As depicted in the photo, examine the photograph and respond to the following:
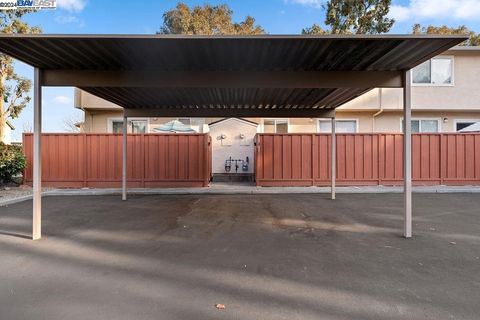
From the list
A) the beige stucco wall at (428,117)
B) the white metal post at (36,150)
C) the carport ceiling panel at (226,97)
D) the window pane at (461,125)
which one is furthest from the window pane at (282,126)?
the white metal post at (36,150)

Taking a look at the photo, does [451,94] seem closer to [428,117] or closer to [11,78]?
[428,117]

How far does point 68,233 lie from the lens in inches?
235

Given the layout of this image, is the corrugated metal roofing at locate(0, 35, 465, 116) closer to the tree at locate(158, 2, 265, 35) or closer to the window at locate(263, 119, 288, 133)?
the window at locate(263, 119, 288, 133)

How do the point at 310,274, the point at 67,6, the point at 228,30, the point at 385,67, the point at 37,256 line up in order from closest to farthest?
the point at 310,274, the point at 37,256, the point at 385,67, the point at 67,6, the point at 228,30

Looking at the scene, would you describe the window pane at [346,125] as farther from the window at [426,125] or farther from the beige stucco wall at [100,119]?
the beige stucco wall at [100,119]

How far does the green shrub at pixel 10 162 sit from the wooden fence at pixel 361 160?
842 cm

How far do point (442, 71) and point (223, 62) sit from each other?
13673mm

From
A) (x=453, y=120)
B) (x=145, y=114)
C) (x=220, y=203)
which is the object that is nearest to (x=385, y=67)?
(x=220, y=203)

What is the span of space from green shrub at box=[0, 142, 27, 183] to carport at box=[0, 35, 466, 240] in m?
5.99

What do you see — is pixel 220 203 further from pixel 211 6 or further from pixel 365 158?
pixel 211 6

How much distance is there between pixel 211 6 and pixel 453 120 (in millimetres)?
17666

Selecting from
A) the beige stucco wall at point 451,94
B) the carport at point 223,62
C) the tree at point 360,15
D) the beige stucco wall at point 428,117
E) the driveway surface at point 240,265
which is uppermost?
the tree at point 360,15

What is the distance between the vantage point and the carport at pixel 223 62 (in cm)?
452

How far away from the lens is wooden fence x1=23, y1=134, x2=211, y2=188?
1236 centimetres
